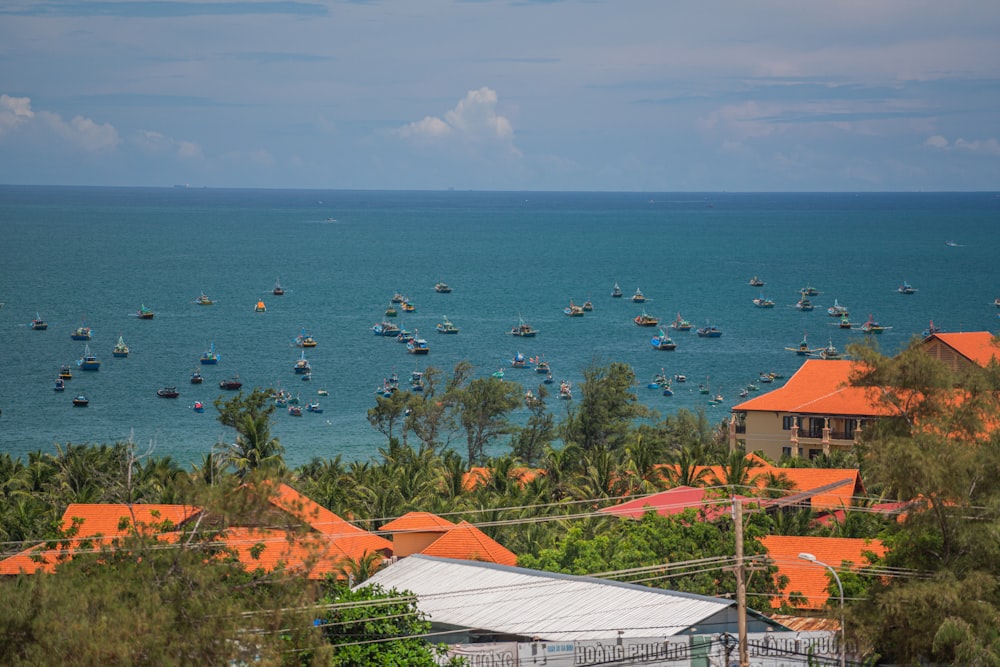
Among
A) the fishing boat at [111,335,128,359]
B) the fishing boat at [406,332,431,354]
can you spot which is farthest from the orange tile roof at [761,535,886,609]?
the fishing boat at [111,335,128,359]

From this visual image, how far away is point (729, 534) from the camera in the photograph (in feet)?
169

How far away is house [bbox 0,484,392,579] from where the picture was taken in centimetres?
2823

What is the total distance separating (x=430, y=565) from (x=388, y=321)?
146748mm

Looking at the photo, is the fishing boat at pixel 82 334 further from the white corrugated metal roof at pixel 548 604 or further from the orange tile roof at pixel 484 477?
the white corrugated metal roof at pixel 548 604

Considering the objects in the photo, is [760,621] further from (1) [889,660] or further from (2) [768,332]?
(2) [768,332]

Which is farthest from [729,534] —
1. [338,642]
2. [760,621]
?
[338,642]

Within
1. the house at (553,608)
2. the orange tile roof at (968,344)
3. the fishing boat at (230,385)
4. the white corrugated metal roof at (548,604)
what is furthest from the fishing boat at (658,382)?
the house at (553,608)

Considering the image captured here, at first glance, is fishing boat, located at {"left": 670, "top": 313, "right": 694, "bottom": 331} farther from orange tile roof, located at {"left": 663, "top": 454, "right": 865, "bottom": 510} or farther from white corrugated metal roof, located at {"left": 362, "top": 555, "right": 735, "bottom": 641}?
white corrugated metal roof, located at {"left": 362, "top": 555, "right": 735, "bottom": 641}

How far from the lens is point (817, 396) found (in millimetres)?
87625

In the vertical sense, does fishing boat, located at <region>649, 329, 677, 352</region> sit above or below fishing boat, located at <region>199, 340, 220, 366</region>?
above

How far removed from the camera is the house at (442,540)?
170 ft

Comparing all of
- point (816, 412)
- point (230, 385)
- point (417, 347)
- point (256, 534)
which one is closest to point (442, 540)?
point (256, 534)

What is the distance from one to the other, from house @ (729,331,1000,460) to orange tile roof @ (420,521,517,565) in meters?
35.8

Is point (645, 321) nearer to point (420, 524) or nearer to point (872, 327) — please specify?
point (872, 327)
